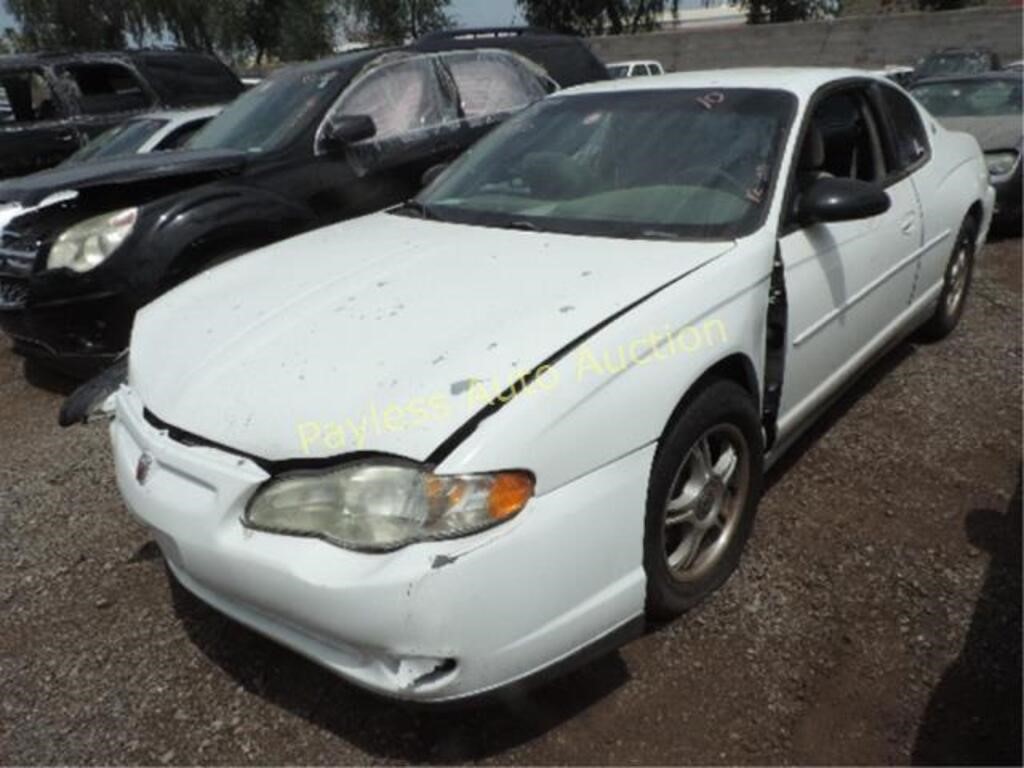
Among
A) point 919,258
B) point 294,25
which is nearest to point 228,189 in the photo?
point 919,258

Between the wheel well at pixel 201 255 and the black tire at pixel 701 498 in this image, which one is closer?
the black tire at pixel 701 498

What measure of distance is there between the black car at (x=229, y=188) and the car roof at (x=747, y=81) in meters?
1.38

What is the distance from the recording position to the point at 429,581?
1.78m

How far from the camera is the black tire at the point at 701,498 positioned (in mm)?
2221

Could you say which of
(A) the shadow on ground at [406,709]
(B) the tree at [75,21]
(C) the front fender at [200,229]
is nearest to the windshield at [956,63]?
(C) the front fender at [200,229]

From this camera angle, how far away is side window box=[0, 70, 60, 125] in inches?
316

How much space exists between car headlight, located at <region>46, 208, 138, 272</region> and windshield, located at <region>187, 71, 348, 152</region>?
101 cm

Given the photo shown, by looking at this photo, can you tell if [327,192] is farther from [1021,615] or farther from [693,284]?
[1021,615]

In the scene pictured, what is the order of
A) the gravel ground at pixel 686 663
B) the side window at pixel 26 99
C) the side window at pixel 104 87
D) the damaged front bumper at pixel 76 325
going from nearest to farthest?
the gravel ground at pixel 686 663
the damaged front bumper at pixel 76 325
the side window at pixel 26 99
the side window at pixel 104 87

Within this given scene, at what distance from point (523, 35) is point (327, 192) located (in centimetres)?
265

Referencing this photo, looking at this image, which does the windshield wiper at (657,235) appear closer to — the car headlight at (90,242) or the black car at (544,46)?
the car headlight at (90,242)

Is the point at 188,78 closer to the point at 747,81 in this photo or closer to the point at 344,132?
the point at 344,132

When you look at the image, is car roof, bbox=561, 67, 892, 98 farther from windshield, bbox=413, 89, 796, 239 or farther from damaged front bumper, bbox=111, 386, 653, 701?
damaged front bumper, bbox=111, 386, 653, 701

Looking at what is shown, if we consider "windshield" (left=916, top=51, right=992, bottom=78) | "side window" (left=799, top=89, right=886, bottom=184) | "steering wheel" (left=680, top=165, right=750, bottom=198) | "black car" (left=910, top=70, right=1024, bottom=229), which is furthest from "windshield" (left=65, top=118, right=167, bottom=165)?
"windshield" (left=916, top=51, right=992, bottom=78)
